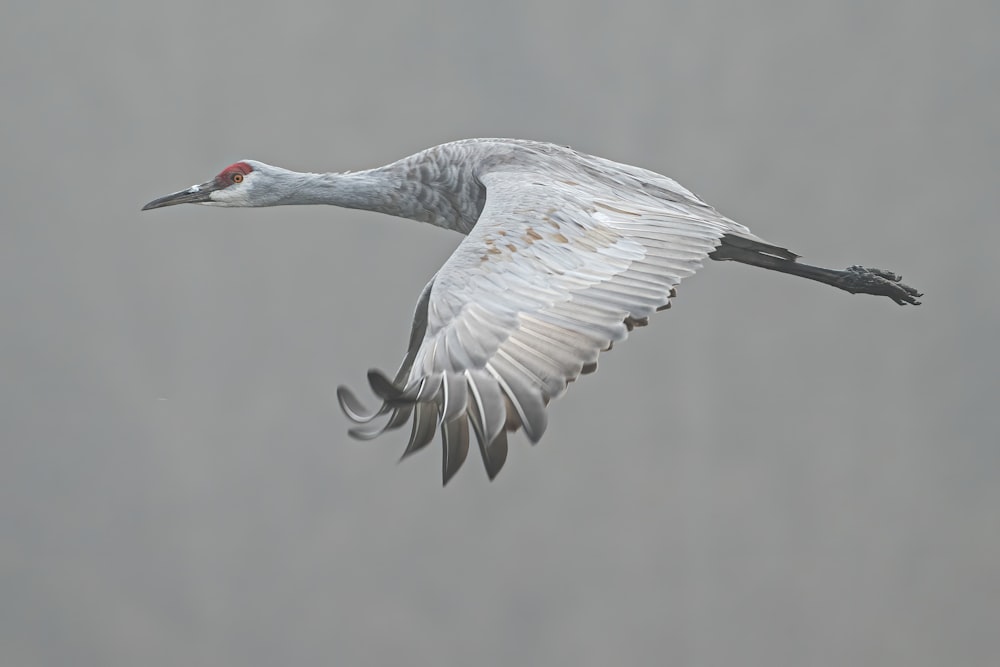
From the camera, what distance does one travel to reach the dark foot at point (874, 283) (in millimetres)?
2955

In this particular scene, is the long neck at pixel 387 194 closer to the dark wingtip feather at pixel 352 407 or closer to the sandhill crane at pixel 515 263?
the sandhill crane at pixel 515 263

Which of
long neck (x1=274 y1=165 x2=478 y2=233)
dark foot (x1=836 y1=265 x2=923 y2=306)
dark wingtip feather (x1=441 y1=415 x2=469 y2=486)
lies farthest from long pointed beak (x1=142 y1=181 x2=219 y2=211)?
dark foot (x1=836 y1=265 x2=923 y2=306)

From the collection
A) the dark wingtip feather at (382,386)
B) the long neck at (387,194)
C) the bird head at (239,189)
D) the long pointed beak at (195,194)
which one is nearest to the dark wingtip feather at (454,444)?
the dark wingtip feather at (382,386)

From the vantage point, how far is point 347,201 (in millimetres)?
3070

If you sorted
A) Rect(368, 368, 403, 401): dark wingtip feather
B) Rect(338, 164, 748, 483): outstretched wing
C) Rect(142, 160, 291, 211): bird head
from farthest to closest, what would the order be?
Rect(142, 160, 291, 211): bird head, Rect(338, 164, 748, 483): outstretched wing, Rect(368, 368, 403, 401): dark wingtip feather

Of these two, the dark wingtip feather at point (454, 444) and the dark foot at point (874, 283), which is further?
the dark foot at point (874, 283)

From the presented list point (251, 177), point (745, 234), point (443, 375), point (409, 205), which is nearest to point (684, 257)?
point (745, 234)

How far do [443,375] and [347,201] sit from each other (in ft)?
3.83

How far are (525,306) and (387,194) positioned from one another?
0.99 m

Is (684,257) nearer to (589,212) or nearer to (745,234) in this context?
(589,212)

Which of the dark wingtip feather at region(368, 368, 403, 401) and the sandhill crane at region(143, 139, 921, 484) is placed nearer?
the dark wingtip feather at region(368, 368, 403, 401)

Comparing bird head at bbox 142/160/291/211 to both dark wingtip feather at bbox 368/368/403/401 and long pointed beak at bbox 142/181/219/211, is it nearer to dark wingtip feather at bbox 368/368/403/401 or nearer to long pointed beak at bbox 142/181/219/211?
long pointed beak at bbox 142/181/219/211

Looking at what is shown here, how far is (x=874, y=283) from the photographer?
116 inches

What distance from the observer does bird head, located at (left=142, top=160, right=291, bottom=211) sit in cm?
313
